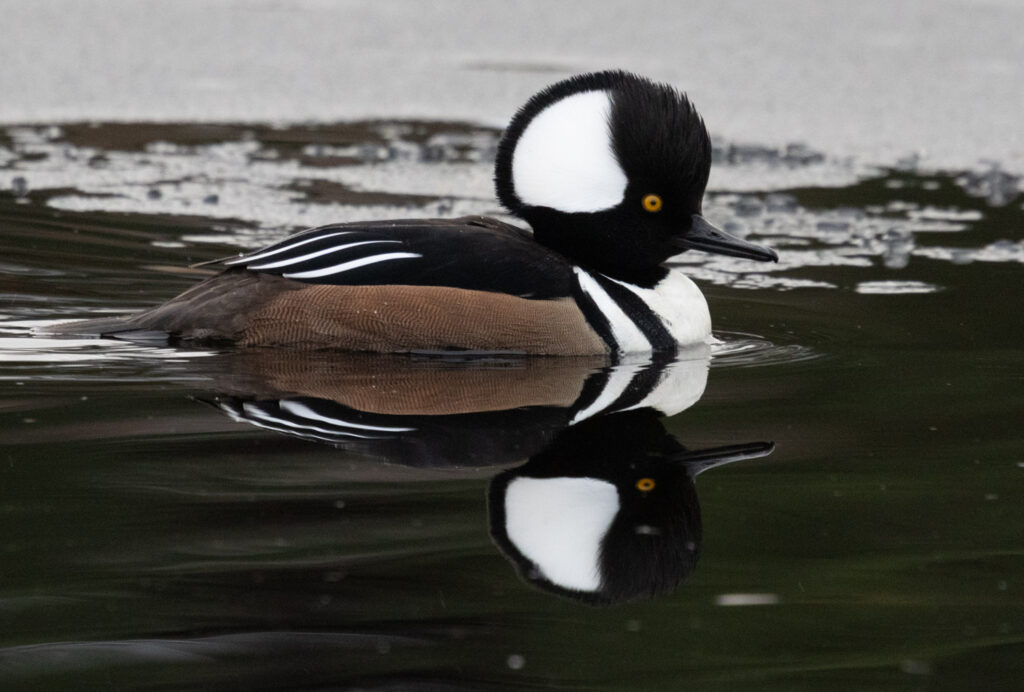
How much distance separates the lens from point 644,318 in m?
6.33

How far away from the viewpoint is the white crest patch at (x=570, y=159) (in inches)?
241

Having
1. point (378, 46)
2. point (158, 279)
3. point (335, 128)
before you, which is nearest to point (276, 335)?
point (158, 279)

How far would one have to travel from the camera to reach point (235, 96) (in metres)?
12.5

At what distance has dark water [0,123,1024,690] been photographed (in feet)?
10.4

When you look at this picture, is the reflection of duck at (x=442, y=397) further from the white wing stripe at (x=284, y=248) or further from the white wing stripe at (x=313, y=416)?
the white wing stripe at (x=284, y=248)

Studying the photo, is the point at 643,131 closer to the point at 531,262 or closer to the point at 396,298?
the point at 531,262

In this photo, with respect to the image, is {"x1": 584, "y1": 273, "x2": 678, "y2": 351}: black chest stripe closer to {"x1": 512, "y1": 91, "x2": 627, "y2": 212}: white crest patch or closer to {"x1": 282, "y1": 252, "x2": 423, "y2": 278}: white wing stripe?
{"x1": 512, "y1": 91, "x2": 627, "y2": 212}: white crest patch

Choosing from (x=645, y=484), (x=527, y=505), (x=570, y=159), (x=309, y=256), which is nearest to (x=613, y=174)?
(x=570, y=159)

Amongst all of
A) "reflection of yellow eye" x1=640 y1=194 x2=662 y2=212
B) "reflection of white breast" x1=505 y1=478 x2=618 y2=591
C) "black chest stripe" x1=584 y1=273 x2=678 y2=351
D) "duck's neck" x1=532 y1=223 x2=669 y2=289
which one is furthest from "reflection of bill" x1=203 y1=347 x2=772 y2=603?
"reflection of yellow eye" x1=640 y1=194 x2=662 y2=212

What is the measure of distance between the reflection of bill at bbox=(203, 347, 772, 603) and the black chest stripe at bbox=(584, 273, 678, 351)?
0.11 metres

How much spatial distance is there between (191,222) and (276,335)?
2.92 meters

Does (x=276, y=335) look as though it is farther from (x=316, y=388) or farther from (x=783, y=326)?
Result: (x=783, y=326)

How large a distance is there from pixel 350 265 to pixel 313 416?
4.22 ft

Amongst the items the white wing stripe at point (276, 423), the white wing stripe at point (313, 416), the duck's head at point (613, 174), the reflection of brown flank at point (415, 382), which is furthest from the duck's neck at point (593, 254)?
the white wing stripe at point (276, 423)
